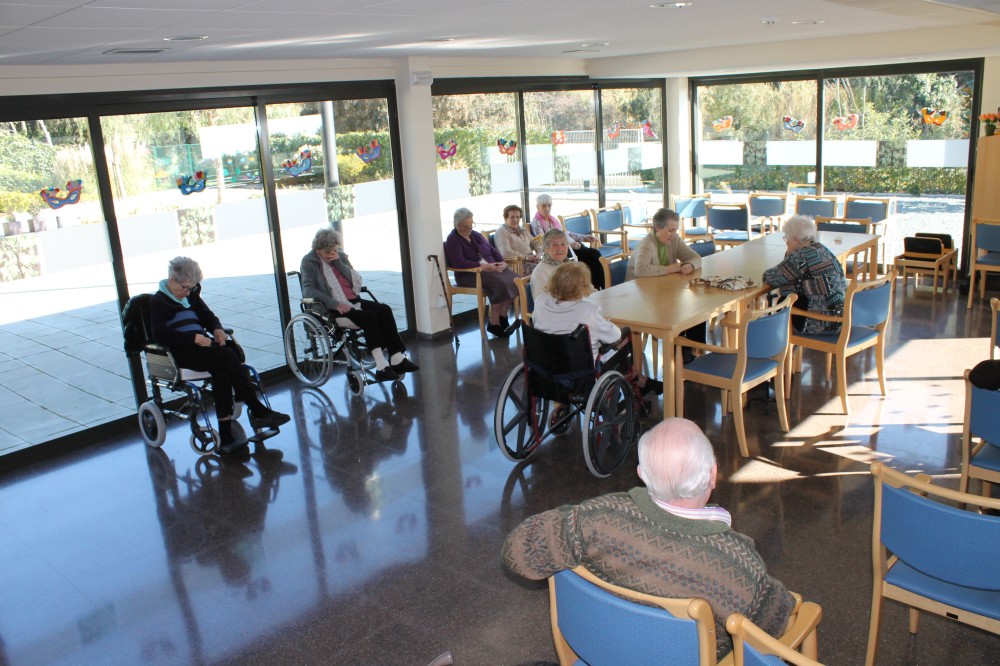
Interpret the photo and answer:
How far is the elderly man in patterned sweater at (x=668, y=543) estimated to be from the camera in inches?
84.4

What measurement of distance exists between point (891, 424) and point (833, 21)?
3.08m

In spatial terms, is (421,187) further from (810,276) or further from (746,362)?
(746,362)

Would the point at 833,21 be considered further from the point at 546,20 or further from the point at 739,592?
the point at 739,592

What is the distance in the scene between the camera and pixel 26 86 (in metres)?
5.34

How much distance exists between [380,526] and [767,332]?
8.18ft

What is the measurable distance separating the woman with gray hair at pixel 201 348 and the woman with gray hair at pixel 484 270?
9.12ft

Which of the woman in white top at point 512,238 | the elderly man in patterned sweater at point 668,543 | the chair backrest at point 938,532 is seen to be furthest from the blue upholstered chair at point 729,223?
the elderly man in patterned sweater at point 668,543

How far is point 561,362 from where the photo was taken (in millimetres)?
4691

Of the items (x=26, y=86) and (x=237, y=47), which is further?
(x=26, y=86)

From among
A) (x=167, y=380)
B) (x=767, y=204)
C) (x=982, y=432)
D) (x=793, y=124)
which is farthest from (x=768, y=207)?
(x=167, y=380)

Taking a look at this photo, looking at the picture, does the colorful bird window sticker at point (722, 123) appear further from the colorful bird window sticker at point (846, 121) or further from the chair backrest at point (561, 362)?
the chair backrest at point (561, 362)

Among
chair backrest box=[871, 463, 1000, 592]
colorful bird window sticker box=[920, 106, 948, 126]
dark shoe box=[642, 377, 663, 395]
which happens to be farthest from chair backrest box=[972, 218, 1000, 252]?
chair backrest box=[871, 463, 1000, 592]

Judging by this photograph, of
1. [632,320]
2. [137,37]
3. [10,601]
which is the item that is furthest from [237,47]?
[10,601]

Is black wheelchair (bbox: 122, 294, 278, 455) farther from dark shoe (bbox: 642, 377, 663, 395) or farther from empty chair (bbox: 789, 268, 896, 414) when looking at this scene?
empty chair (bbox: 789, 268, 896, 414)
